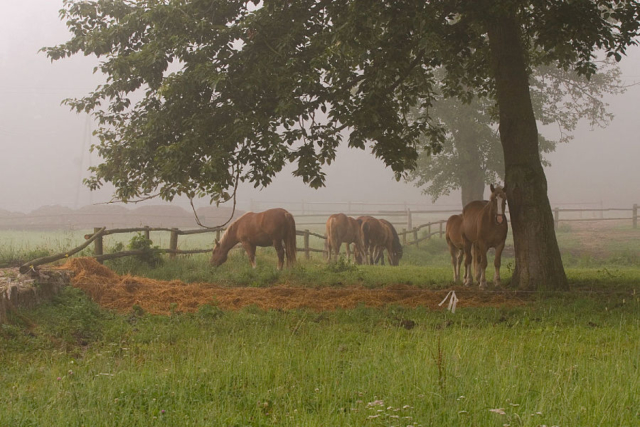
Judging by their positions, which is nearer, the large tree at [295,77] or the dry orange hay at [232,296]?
the dry orange hay at [232,296]

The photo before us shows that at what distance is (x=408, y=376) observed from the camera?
545cm

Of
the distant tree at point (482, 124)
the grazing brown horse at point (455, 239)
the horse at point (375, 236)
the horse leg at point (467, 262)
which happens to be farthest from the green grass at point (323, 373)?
the distant tree at point (482, 124)

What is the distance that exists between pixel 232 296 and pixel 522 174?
21.5 feet

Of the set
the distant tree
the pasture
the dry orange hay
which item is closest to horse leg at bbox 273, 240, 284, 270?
the dry orange hay

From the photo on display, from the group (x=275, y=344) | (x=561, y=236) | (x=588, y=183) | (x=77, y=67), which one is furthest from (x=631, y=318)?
(x=77, y=67)

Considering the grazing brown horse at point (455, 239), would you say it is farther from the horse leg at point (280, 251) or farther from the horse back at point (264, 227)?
the horse leg at point (280, 251)

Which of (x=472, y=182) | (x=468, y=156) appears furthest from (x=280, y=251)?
(x=472, y=182)

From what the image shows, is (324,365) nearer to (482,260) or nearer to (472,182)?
(482,260)

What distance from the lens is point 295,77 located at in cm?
1111

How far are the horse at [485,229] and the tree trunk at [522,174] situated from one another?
0.35 metres

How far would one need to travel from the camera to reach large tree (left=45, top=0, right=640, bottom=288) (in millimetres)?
11172

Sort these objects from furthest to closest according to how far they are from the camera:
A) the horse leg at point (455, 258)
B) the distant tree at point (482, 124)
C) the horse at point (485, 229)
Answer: the distant tree at point (482, 124) → the horse leg at point (455, 258) → the horse at point (485, 229)

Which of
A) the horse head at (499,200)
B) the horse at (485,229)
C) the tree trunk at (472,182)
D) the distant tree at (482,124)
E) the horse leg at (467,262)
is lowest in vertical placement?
the horse leg at (467,262)

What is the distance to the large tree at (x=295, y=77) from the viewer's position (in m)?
11.2
